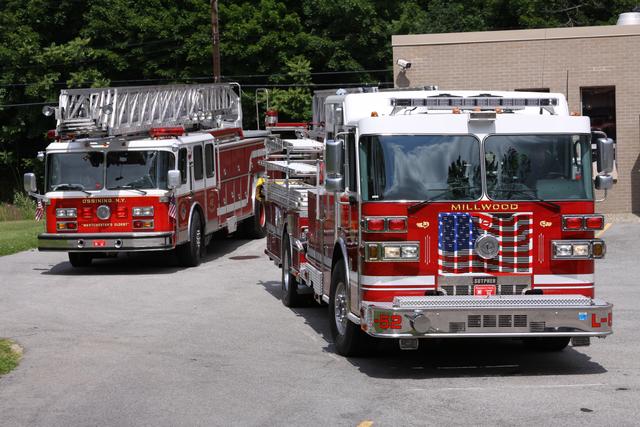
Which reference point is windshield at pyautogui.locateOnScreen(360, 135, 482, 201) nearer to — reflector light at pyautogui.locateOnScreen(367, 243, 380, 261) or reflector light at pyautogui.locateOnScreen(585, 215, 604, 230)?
reflector light at pyautogui.locateOnScreen(367, 243, 380, 261)

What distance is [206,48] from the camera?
140ft

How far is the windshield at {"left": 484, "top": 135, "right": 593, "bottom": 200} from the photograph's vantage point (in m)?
10.1

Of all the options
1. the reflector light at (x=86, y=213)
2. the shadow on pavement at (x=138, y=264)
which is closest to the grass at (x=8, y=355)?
the reflector light at (x=86, y=213)

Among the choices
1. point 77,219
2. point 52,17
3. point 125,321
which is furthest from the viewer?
point 52,17

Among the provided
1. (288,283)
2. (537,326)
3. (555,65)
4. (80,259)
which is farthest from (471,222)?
(555,65)

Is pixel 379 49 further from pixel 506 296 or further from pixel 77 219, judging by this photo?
pixel 506 296

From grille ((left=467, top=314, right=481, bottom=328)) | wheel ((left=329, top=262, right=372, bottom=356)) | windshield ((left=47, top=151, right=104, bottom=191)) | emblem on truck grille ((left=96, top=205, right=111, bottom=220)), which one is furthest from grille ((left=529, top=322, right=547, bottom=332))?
windshield ((left=47, top=151, right=104, bottom=191))

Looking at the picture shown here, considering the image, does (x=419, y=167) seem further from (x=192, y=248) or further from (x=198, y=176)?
(x=198, y=176)

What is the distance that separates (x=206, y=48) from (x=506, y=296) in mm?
34237

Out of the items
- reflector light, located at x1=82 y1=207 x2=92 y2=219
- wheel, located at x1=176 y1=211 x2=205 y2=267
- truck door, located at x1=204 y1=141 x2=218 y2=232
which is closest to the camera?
reflector light, located at x1=82 y1=207 x2=92 y2=219

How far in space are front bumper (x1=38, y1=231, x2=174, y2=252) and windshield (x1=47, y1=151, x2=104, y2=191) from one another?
2.78 feet

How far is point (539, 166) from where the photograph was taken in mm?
10117

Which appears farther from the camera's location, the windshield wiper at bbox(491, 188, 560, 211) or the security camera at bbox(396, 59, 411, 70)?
the security camera at bbox(396, 59, 411, 70)

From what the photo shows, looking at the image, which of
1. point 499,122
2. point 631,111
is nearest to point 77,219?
point 499,122
